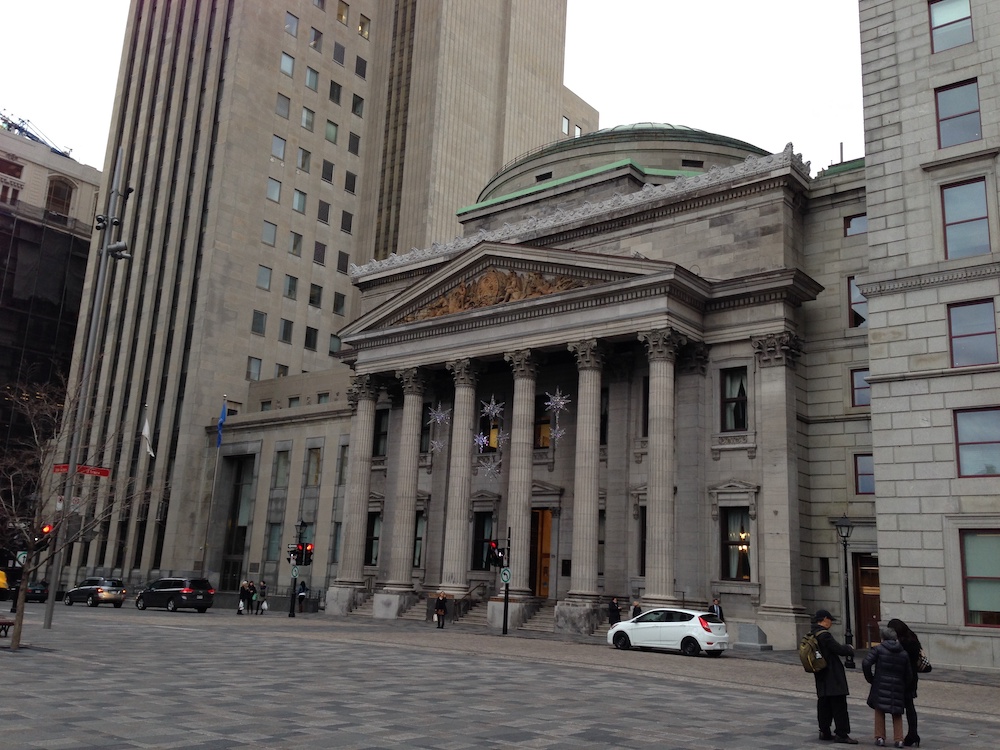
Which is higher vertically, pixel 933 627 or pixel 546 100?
pixel 546 100

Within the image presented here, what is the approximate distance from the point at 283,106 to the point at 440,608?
4985 centimetres

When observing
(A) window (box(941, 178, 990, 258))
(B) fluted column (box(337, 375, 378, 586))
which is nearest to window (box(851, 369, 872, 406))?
(A) window (box(941, 178, 990, 258))

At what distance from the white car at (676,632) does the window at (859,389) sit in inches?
511

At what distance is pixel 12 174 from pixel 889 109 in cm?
8933

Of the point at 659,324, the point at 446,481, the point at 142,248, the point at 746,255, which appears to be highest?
the point at 142,248

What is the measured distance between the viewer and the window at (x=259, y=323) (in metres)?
71.5

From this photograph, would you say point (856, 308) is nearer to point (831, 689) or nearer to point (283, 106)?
point (831, 689)

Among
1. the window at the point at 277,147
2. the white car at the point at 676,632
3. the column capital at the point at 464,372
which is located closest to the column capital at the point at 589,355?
the column capital at the point at 464,372

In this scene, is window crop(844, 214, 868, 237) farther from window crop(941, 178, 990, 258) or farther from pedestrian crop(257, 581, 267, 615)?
pedestrian crop(257, 581, 267, 615)

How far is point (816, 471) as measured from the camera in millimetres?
39438

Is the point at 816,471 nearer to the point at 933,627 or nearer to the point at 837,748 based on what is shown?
the point at 933,627

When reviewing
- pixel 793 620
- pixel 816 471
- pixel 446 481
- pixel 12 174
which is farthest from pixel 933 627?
pixel 12 174

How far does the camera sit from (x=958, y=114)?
102ft

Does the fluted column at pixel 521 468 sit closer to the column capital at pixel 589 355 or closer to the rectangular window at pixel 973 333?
the column capital at pixel 589 355
